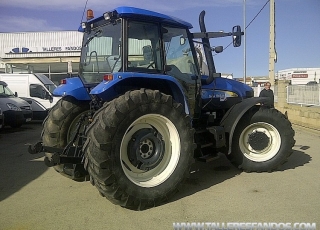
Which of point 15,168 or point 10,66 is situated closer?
point 15,168

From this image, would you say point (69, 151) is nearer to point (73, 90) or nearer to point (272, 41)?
point (73, 90)

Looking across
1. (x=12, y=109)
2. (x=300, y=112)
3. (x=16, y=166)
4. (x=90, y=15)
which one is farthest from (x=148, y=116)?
(x=300, y=112)

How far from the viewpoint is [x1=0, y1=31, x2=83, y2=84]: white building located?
78.1 feet

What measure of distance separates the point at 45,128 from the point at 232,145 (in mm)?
3056

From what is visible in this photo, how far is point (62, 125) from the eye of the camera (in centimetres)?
479

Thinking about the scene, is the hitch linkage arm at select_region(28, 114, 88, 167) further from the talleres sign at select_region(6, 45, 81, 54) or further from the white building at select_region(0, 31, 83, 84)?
the talleres sign at select_region(6, 45, 81, 54)

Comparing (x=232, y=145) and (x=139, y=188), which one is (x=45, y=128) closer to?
(x=139, y=188)

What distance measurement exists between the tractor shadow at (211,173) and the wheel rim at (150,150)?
0.37 metres

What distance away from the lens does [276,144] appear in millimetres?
5414

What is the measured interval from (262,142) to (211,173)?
1.02 metres

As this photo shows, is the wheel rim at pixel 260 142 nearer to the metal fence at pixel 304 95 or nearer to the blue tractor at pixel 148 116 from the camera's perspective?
the blue tractor at pixel 148 116

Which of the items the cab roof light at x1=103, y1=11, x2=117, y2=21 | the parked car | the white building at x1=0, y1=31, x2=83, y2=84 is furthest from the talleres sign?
the cab roof light at x1=103, y1=11, x2=117, y2=21

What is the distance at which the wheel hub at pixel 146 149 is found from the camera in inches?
160

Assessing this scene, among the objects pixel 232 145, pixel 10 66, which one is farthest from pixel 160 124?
pixel 10 66
